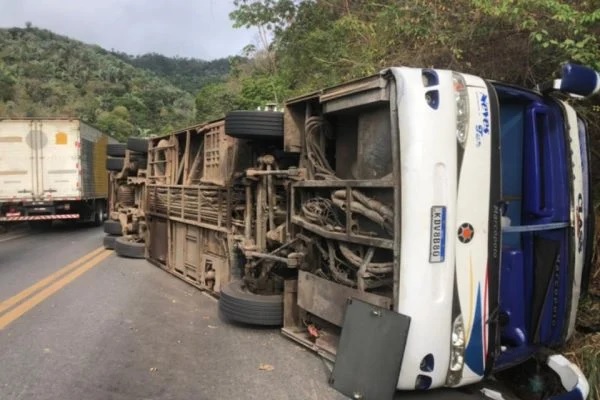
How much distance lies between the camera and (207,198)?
707 cm

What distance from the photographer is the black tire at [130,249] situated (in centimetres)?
1021

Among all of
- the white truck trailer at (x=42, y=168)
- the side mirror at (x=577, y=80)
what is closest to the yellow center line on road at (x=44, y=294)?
the side mirror at (x=577, y=80)

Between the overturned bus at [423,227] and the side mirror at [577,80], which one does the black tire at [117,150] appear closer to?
the overturned bus at [423,227]

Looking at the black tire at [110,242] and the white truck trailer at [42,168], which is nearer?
the black tire at [110,242]

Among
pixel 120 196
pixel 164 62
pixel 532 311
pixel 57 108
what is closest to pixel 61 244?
pixel 120 196

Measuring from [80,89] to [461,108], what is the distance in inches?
2624

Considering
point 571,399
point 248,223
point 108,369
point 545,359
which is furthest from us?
point 248,223

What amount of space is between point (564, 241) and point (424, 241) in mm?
1299

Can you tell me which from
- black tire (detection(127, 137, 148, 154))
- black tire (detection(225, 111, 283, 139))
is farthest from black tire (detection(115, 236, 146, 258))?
black tire (detection(225, 111, 283, 139))

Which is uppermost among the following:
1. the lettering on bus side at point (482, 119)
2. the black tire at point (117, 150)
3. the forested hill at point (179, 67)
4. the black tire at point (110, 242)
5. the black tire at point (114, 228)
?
the forested hill at point (179, 67)

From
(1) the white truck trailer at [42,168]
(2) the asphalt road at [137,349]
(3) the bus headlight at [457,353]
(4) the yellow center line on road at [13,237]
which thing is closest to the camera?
(3) the bus headlight at [457,353]

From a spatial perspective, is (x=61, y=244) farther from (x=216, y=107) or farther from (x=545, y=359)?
(x=216, y=107)

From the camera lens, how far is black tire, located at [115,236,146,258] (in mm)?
10211

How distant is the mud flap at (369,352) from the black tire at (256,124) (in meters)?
2.26
